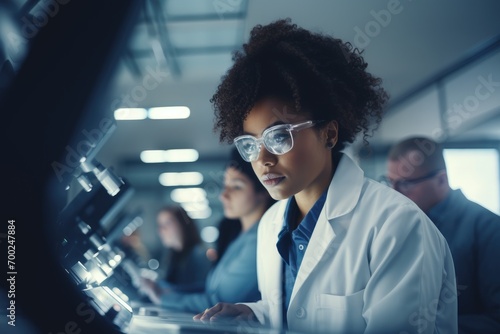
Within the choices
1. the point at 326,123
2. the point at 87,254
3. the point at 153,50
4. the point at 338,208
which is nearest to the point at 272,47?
the point at 326,123

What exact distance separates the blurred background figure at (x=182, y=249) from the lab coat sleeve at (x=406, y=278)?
6.89 feet

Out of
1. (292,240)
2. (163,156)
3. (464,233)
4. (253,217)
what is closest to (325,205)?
(292,240)

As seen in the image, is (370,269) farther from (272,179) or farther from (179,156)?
(179,156)

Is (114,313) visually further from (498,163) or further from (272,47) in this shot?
(498,163)

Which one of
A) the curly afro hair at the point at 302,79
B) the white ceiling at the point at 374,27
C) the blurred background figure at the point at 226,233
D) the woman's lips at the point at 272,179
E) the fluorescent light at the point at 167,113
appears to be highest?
the fluorescent light at the point at 167,113

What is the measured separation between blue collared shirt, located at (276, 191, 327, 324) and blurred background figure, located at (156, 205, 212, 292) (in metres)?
1.86

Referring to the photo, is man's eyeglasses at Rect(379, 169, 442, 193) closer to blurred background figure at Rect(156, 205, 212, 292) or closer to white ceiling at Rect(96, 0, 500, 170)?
white ceiling at Rect(96, 0, 500, 170)

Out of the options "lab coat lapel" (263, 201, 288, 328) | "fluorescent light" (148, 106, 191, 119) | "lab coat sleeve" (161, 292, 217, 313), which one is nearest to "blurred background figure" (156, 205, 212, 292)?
"lab coat sleeve" (161, 292, 217, 313)

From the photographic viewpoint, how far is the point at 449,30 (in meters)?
1.26

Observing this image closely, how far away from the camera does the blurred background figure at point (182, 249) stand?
3041 millimetres

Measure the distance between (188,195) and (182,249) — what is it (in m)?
2.86

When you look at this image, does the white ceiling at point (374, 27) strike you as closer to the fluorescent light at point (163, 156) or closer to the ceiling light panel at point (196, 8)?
the ceiling light panel at point (196, 8)

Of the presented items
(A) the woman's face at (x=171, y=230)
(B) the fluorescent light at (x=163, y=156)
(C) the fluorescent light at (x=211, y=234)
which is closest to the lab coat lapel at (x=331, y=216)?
(C) the fluorescent light at (x=211, y=234)

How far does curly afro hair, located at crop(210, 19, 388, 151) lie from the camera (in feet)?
3.34
